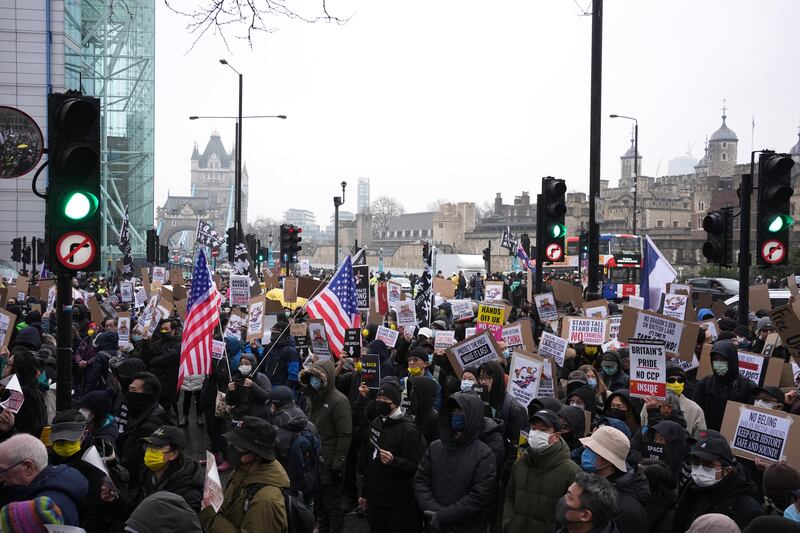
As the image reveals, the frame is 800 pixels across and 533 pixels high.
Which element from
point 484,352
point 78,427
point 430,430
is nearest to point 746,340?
point 484,352

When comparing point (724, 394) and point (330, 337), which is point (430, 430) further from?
point (330, 337)

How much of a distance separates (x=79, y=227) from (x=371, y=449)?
9.18ft

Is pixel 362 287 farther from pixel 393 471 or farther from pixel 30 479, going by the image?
pixel 30 479

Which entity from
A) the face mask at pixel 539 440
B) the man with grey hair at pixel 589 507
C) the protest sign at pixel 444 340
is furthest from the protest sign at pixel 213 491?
the protest sign at pixel 444 340

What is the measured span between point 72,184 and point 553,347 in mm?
5957

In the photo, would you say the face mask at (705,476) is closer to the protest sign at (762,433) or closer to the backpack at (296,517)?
the protest sign at (762,433)

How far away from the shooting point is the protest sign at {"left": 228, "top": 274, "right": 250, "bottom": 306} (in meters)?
16.6


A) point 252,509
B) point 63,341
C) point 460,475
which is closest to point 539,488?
point 460,475

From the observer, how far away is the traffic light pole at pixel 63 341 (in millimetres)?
5918

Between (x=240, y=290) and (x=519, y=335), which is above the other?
(x=240, y=290)

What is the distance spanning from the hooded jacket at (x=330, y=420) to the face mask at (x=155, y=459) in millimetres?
2714

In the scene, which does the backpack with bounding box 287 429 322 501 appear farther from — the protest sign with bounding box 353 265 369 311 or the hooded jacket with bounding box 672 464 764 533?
the protest sign with bounding box 353 265 369 311

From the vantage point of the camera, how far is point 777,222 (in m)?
10.0

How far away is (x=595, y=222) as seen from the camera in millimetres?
12180
